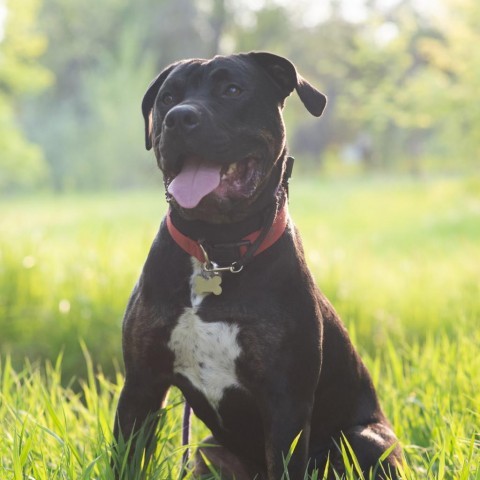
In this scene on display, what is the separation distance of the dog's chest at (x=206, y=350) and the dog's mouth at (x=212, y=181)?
279 mm

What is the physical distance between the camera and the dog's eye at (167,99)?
115 inches

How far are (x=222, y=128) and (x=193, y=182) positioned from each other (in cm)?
21

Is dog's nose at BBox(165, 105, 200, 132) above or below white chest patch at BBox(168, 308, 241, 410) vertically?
above

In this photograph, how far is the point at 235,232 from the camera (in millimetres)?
2818

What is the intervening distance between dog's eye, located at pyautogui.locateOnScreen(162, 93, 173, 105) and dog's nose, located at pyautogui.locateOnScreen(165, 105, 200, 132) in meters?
0.31

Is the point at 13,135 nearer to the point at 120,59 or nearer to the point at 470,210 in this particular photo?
the point at 470,210

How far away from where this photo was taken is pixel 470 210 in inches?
618

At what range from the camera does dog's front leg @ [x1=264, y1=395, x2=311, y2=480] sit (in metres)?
2.65

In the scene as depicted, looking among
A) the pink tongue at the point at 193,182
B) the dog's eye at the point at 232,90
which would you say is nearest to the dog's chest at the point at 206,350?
the pink tongue at the point at 193,182

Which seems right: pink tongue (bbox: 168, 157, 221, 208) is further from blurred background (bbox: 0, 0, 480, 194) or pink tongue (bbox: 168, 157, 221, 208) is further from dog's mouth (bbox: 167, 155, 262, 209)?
blurred background (bbox: 0, 0, 480, 194)

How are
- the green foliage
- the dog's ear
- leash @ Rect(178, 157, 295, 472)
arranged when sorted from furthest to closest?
the green foliage, the dog's ear, leash @ Rect(178, 157, 295, 472)

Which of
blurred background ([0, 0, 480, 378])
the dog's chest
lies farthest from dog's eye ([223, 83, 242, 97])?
blurred background ([0, 0, 480, 378])

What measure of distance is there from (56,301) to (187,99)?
3.60m

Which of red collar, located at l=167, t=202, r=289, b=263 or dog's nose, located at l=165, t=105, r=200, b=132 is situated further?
red collar, located at l=167, t=202, r=289, b=263
